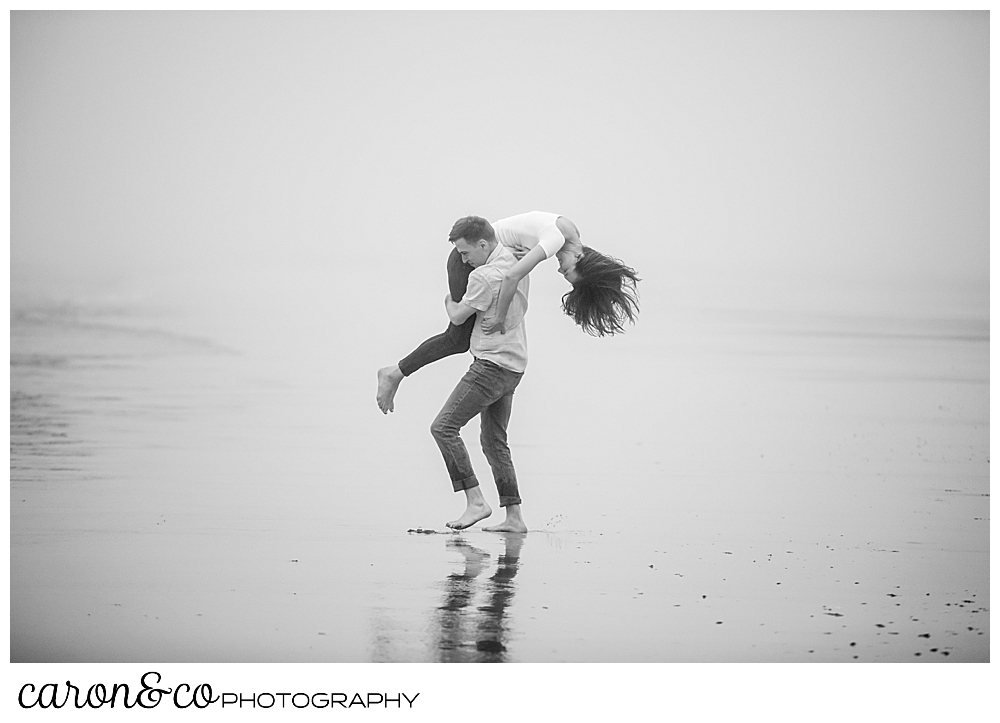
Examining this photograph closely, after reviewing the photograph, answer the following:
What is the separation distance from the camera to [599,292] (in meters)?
4.35

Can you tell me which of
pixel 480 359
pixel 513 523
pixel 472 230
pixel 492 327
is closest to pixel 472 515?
pixel 513 523

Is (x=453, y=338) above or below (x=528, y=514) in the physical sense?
above

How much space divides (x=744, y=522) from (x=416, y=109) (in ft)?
15.5

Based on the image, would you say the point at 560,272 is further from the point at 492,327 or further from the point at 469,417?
the point at 469,417

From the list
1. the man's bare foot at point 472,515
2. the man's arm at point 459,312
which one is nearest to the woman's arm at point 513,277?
the man's arm at point 459,312

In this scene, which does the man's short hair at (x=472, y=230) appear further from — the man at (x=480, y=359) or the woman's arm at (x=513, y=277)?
the woman's arm at (x=513, y=277)

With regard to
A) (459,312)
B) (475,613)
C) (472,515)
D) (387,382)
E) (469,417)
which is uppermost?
(459,312)

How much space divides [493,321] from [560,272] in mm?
299

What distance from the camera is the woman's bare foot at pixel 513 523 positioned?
4277mm

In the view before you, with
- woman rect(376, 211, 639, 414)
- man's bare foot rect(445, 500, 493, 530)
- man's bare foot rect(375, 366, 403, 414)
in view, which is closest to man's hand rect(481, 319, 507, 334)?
woman rect(376, 211, 639, 414)

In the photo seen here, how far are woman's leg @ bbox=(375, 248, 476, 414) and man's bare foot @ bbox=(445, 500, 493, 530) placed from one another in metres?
A: 0.45
